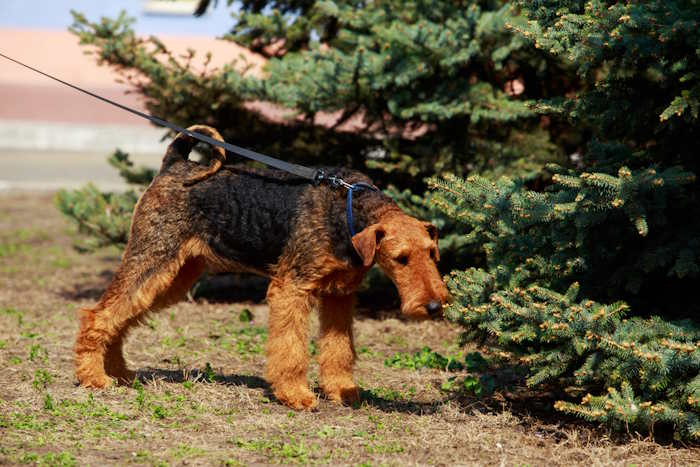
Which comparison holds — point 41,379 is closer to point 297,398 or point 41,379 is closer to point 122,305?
point 122,305

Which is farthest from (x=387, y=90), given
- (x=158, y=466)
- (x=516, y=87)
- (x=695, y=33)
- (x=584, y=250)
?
(x=158, y=466)

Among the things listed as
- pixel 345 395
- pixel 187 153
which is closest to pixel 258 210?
pixel 187 153

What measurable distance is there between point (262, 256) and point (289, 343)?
572 millimetres

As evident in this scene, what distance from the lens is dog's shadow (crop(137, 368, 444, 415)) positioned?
494 cm

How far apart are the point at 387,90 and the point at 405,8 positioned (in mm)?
734

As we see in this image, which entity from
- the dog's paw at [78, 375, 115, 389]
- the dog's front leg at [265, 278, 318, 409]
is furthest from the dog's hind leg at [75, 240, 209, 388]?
the dog's front leg at [265, 278, 318, 409]

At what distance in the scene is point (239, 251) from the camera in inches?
194

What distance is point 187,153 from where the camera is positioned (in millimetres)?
5297

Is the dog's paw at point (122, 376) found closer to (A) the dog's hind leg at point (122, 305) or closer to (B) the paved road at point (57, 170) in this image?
(A) the dog's hind leg at point (122, 305)

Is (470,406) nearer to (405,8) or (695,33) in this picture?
(695,33)

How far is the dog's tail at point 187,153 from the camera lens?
5051mm

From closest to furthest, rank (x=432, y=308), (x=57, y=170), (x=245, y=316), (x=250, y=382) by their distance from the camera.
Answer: (x=432, y=308), (x=250, y=382), (x=245, y=316), (x=57, y=170)

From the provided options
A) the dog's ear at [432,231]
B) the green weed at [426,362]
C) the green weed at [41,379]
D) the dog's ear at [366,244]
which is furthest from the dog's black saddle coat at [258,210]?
the green weed at [426,362]

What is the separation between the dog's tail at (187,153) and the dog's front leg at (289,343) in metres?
0.85
